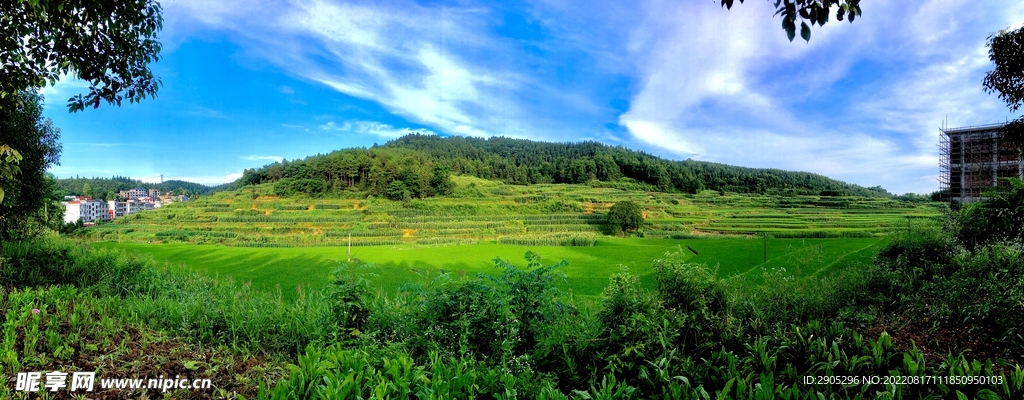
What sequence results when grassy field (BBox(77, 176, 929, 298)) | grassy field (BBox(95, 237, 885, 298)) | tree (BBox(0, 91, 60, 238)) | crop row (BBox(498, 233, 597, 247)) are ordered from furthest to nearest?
1. crop row (BBox(498, 233, 597, 247))
2. grassy field (BBox(77, 176, 929, 298))
3. grassy field (BBox(95, 237, 885, 298))
4. tree (BBox(0, 91, 60, 238))

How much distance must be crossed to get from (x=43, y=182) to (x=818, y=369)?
13.4 meters

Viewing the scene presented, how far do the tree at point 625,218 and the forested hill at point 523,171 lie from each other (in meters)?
25.8

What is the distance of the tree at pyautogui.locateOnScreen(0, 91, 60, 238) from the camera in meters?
7.21

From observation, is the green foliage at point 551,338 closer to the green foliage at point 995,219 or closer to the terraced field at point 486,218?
the green foliage at point 995,219

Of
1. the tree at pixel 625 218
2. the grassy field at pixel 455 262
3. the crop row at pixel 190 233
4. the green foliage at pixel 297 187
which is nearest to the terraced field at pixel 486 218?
the crop row at pixel 190 233

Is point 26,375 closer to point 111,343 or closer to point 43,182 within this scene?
point 111,343

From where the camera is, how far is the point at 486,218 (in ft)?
161

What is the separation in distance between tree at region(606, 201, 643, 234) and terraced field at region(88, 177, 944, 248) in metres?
1.45

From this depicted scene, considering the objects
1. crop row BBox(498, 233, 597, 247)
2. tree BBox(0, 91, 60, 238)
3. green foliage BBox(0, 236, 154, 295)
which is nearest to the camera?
green foliage BBox(0, 236, 154, 295)

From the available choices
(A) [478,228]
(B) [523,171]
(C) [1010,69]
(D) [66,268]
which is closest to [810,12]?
(D) [66,268]

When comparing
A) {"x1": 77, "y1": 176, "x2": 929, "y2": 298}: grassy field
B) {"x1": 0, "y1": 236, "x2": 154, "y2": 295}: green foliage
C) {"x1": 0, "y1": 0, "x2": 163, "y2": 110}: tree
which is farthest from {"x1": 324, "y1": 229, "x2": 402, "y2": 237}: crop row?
{"x1": 0, "y1": 0, "x2": 163, "y2": 110}: tree

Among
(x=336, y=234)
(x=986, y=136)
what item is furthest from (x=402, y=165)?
(x=986, y=136)

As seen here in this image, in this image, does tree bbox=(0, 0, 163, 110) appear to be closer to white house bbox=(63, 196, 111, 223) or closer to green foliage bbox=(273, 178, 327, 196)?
white house bbox=(63, 196, 111, 223)

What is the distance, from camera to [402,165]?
211ft
